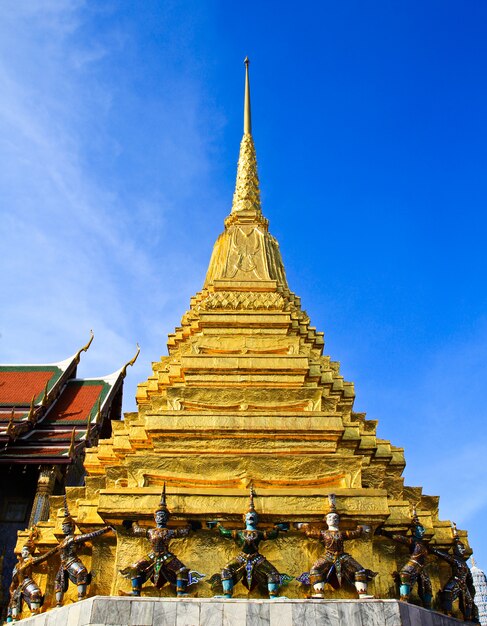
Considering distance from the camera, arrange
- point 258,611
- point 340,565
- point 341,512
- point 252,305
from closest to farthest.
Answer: point 258,611 < point 340,565 < point 341,512 < point 252,305

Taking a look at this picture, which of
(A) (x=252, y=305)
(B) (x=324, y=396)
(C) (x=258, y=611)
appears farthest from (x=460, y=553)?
(A) (x=252, y=305)

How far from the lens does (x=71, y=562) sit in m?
8.59

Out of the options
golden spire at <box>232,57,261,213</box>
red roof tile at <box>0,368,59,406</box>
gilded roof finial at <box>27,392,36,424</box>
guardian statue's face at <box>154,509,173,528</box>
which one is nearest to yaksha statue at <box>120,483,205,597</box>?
guardian statue's face at <box>154,509,173,528</box>

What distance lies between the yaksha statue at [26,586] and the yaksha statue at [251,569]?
2907 mm

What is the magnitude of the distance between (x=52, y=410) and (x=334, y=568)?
50.9 ft

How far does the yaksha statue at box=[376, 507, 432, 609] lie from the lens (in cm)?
838

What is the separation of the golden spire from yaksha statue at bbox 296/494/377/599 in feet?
44.2

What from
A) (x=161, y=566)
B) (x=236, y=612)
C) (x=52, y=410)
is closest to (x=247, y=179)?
(x=52, y=410)

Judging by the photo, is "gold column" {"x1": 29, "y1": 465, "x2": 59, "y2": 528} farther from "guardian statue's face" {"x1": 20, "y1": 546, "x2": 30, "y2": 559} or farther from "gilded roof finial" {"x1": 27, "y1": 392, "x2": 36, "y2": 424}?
"guardian statue's face" {"x1": 20, "y1": 546, "x2": 30, "y2": 559}

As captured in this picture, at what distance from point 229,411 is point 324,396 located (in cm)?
179

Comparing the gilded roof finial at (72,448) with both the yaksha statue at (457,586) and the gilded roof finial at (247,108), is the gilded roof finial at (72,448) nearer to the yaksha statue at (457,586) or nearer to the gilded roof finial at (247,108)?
the yaksha statue at (457,586)

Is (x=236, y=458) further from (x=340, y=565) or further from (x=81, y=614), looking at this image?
(x=81, y=614)

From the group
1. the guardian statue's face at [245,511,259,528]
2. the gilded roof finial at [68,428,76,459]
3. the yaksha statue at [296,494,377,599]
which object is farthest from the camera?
the gilded roof finial at [68,428,76,459]

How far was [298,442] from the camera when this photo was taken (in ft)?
32.9
